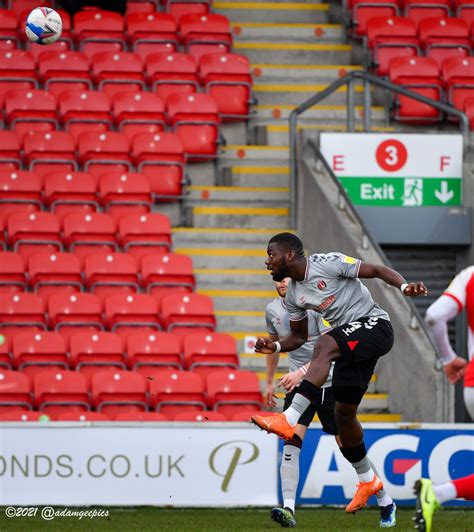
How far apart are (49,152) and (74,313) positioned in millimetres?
2742

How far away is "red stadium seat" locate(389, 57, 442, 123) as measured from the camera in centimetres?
1773

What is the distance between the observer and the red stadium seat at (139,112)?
16.9 meters

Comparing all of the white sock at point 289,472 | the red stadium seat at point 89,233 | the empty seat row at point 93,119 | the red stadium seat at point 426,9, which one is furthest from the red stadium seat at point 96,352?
the red stadium seat at point 426,9

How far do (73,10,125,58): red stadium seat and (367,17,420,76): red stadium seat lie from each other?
3.40m

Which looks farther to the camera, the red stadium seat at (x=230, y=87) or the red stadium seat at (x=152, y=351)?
the red stadium seat at (x=230, y=87)

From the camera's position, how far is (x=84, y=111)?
1689cm

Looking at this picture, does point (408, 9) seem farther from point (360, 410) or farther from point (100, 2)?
point (360, 410)

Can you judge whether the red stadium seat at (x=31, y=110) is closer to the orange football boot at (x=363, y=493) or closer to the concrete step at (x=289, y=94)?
the concrete step at (x=289, y=94)

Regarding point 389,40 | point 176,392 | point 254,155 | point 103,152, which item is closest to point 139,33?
point 254,155

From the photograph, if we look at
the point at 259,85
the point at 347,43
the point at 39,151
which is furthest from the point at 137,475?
the point at 347,43

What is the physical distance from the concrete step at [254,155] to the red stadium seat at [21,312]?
3852 mm

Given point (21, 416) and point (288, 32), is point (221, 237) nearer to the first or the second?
point (21, 416)

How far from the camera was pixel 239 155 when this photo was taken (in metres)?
17.3

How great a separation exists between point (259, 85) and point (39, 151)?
3616 mm
